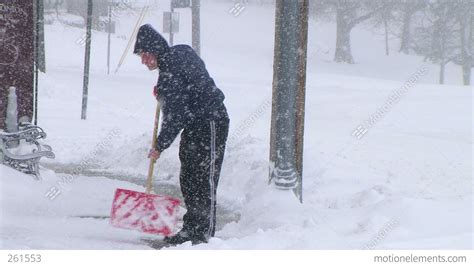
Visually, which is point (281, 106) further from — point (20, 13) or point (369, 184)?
point (20, 13)

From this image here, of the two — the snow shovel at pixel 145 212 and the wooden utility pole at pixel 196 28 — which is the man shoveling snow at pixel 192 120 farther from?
the wooden utility pole at pixel 196 28

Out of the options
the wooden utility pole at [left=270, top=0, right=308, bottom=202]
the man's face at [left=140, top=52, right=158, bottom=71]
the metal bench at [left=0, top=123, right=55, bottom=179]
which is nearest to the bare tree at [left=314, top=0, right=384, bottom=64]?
the metal bench at [left=0, top=123, right=55, bottom=179]

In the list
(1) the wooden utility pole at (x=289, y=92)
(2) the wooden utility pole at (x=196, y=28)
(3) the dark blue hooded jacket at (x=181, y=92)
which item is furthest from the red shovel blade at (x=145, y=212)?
(2) the wooden utility pole at (x=196, y=28)

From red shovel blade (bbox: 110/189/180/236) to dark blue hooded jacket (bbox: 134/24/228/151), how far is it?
51cm

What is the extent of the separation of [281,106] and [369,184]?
1434mm

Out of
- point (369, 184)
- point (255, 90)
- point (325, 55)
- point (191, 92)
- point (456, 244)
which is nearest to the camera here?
point (456, 244)

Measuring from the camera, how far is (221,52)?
1367 inches

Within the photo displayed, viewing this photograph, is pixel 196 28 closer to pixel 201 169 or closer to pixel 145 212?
pixel 145 212

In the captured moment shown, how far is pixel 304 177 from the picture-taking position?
7047 mm

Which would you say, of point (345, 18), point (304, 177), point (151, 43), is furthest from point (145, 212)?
point (345, 18)

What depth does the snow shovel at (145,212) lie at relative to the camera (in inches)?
209

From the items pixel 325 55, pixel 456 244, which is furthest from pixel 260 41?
pixel 456 244

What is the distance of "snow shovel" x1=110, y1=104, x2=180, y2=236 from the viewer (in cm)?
531

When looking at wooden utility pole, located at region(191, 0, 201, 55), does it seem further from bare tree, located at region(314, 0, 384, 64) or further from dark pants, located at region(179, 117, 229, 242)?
dark pants, located at region(179, 117, 229, 242)
